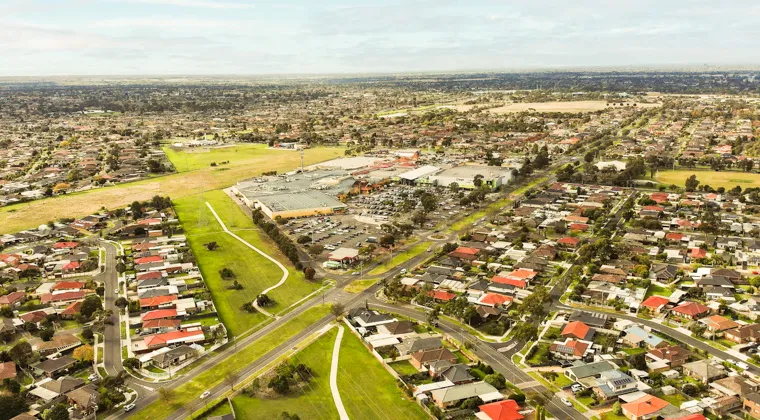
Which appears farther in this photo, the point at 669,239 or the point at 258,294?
the point at 669,239

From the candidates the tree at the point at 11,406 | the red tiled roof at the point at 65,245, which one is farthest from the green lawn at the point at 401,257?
the red tiled roof at the point at 65,245

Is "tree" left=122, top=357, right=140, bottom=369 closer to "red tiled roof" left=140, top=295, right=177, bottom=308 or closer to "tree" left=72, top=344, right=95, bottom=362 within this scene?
"tree" left=72, top=344, right=95, bottom=362

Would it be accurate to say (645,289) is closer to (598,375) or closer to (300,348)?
(598,375)

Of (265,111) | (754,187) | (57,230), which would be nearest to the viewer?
(57,230)

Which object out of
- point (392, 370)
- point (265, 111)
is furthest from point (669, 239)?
point (265, 111)

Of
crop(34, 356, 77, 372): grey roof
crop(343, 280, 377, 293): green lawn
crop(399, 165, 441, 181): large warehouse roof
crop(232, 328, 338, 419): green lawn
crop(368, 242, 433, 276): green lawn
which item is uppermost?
crop(399, 165, 441, 181): large warehouse roof

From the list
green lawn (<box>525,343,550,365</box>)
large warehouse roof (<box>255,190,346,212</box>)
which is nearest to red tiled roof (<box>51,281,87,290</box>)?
large warehouse roof (<box>255,190,346,212</box>)

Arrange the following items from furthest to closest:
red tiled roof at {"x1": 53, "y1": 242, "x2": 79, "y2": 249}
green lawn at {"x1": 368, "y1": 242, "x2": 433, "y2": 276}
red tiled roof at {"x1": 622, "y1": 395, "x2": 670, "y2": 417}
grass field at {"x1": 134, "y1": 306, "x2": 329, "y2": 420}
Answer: red tiled roof at {"x1": 53, "y1": 242, "x2": 79, "y2": 249}
green lawn at {"x1": 368, "y1": 242, "x2": 433, "y2": 276}
grass field at {"x1": 134, "y1": 306, "x2": 329, "y2": 420}
red tiled roof at {"x1": 622, "y1": 395, "x2": 670, "y2": 417}
